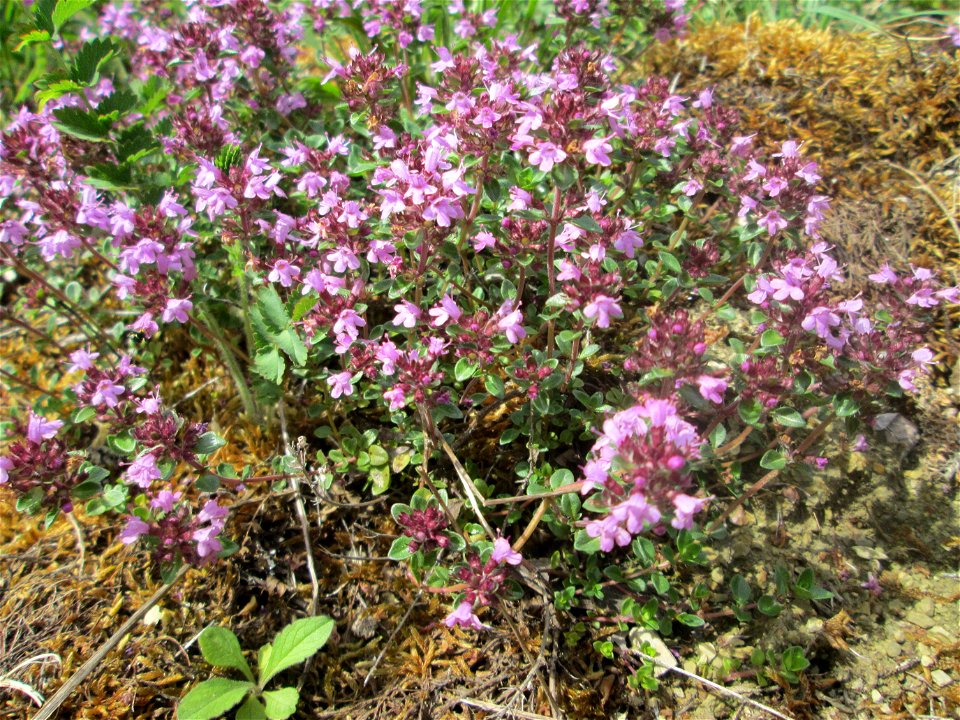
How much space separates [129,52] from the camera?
4.78 metres

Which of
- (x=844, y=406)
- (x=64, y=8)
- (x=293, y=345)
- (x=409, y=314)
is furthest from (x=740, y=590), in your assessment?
(x=64, y=8)

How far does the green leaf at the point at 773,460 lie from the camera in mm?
2498

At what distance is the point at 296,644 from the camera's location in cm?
249

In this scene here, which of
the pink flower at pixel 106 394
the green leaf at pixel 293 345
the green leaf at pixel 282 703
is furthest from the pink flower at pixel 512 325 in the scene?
the pink flower at pixel 106 394

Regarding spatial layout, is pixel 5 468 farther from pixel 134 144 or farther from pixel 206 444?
pixel 134 144

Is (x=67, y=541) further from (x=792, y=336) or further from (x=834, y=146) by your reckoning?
(x=834, y=146)

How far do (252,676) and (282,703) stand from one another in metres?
0.26

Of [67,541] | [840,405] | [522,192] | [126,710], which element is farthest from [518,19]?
[126,710]

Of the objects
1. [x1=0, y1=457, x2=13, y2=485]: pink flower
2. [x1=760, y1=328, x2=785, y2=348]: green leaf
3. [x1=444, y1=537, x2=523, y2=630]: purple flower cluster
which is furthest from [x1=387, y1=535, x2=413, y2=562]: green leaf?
[x1=760, y1=328, x2=785, y2=348]: green leaf

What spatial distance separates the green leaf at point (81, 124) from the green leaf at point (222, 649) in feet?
7.08

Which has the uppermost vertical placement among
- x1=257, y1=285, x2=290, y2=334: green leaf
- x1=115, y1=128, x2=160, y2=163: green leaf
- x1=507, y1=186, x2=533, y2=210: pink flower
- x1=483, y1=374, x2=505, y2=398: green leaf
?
x1=115, y1=128, x2=160, y2=163: green leaf

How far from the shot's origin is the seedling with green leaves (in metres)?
2.35

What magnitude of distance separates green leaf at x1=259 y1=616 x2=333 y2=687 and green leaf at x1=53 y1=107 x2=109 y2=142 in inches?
89.1

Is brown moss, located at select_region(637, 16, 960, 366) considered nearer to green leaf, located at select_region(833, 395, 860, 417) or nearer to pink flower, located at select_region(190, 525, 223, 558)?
green leaf, located at select_region(833, 395, 860, 417)
